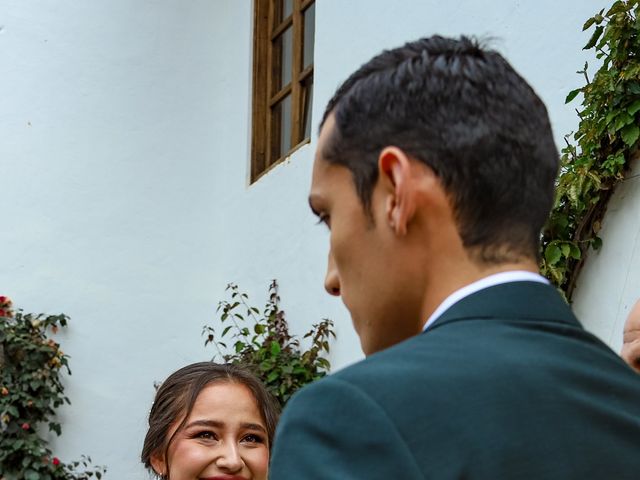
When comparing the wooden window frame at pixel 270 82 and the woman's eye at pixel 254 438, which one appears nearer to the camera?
the woman's eye at pixel 254 438

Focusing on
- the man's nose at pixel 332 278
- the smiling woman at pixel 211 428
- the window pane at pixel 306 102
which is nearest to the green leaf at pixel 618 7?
the smiling woman at pixel 211 428

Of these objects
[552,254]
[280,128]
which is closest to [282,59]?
[280,128]

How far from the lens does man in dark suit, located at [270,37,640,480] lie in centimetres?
108

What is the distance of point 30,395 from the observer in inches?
313

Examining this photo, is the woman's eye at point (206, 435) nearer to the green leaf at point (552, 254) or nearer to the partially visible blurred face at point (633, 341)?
the partially visible blurred face at point (633, 341)

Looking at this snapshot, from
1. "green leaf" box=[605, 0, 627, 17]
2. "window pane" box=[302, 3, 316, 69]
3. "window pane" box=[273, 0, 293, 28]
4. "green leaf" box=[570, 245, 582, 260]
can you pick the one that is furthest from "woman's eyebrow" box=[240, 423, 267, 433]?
"window pane" box=[273, 0, 293, 28]

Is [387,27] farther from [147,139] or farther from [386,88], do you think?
[386,88]

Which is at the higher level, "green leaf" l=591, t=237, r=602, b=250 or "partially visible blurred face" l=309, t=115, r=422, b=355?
"green leaf" l=591, t=237, r=602, b=250

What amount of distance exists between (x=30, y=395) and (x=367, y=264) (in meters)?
7.09

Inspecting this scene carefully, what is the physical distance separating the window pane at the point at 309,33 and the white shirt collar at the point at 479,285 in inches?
255

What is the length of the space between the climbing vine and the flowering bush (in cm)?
445

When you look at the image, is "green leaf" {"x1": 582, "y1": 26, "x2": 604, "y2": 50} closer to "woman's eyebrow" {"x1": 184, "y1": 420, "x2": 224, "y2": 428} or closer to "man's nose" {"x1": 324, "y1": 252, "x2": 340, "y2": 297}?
"woman's eyebrow" {"x1": 184, "y1": 420, "x2": 224, "y2": 428}

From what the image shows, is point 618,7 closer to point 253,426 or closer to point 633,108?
point 633,108

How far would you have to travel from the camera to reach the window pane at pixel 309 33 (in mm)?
7637
